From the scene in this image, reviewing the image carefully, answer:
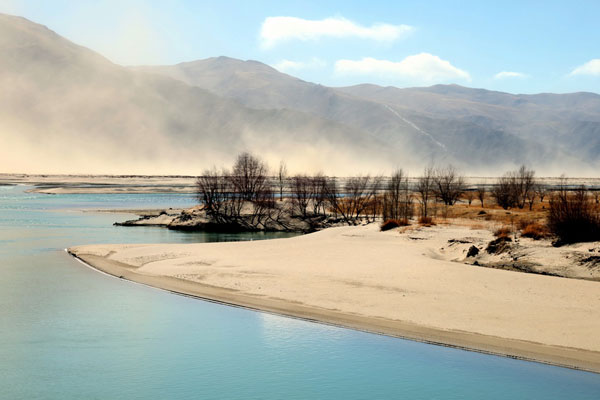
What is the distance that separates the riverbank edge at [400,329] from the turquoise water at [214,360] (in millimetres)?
208

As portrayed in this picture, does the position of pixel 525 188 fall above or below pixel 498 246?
above

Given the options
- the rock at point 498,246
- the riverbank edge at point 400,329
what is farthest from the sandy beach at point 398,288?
the rock at point 498,246

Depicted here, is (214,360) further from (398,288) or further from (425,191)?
(425,191)

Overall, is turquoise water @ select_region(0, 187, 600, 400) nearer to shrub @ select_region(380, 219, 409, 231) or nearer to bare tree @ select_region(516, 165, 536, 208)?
shrub @ select_region(380, 219, 409, 231)

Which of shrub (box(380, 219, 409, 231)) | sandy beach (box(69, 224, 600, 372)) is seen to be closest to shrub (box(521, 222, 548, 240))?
sandy beach (box(69, 224, 600, 372))

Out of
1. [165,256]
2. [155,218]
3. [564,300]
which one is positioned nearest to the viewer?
[564,300]

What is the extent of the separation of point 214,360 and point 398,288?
7231mm

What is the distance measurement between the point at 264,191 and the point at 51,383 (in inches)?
1613

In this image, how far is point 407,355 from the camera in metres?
13.6

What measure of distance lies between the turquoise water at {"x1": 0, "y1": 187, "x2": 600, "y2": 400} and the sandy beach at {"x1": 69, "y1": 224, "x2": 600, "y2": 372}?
2.09 ft

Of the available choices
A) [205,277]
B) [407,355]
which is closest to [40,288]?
[205,277]

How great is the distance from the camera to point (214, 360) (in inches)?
535

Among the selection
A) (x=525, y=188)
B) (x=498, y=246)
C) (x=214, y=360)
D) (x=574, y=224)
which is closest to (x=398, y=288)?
(x=498, y=246)

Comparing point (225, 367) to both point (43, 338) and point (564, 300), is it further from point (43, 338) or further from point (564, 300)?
point (564, 300)
